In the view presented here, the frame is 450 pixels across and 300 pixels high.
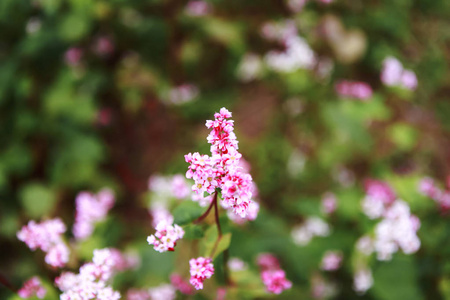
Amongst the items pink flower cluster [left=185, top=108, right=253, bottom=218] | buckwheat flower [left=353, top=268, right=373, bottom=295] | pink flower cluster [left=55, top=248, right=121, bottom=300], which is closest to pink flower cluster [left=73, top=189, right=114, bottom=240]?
pink flower cluster [left=55, top=248, right=121, bottom=300]

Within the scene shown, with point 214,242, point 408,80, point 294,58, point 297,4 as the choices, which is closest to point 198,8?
point 297,4

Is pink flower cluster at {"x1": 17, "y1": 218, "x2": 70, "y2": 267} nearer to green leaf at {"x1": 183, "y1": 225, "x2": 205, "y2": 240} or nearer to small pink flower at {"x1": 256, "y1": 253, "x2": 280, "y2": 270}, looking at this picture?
green leaf at {"x1": 183, "y1": 225, "x2": 205, "y2": 240}

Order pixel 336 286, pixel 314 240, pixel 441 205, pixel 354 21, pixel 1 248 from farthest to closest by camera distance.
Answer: pixel 354 21, pixel 1 248, pixel 336 286, pixel 314 240, pixel 441 205

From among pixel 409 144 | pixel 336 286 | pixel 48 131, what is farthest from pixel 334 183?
pixel 48 131

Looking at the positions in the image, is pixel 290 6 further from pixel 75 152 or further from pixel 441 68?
pixel 75 152

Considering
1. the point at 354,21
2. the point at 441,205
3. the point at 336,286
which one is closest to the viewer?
the point at 441,205

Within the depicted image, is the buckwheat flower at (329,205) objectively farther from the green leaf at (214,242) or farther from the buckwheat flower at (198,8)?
the buckwheat flower at (198,8)

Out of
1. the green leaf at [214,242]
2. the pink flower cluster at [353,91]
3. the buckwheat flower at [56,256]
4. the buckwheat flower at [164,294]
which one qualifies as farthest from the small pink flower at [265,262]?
the pink flower cluster at [353,91]
